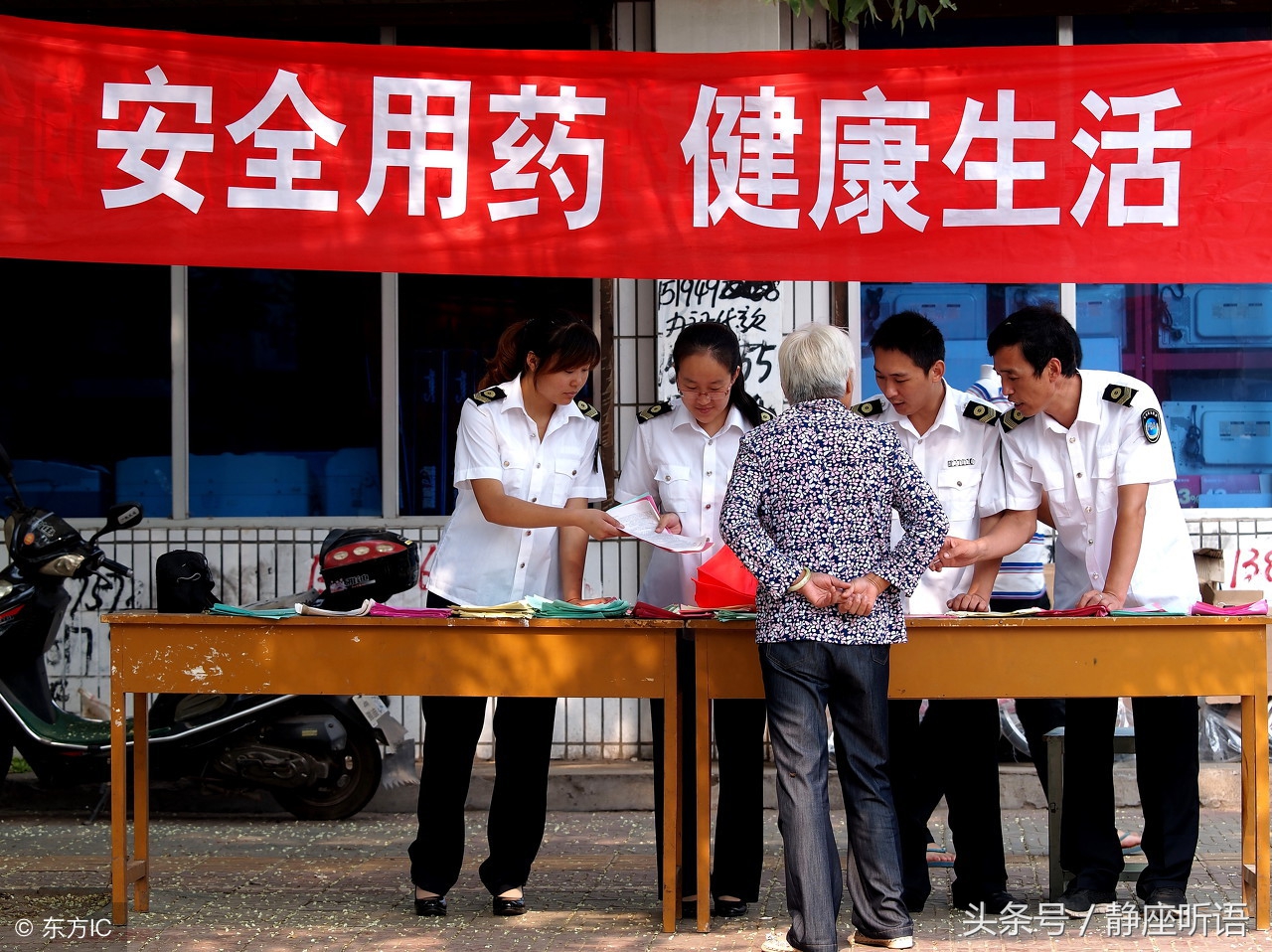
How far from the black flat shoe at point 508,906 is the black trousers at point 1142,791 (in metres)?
1.80

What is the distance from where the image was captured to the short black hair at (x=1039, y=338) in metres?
4.78

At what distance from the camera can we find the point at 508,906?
4.89 m

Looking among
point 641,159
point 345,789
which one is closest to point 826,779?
point 641,159

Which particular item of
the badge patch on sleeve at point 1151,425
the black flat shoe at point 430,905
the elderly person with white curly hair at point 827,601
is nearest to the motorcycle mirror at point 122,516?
the black flat shoe at point 430,905

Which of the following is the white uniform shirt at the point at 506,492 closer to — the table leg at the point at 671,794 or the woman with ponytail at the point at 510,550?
the woman with ponytail at the point at 510,550

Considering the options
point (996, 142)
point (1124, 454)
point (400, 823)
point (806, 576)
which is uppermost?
point (996, 142)

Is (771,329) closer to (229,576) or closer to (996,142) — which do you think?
(996,142)

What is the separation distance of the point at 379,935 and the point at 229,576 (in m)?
3.18

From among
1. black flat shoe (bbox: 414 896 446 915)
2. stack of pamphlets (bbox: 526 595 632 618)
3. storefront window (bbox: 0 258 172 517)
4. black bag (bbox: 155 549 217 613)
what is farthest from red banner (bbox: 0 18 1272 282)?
storefront window (bbox: 0 258 172 517)

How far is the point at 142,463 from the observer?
7715mm

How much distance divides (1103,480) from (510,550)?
1.96 meters

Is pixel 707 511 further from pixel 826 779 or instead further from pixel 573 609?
pixel 826 779

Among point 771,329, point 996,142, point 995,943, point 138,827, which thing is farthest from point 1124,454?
point 138,827

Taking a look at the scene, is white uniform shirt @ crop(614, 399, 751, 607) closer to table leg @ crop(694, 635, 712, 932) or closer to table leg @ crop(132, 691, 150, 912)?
table leg @ crop(694, 635, 712, 932)
